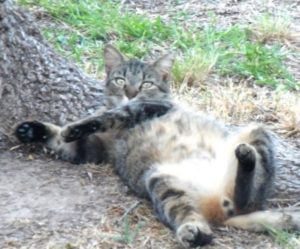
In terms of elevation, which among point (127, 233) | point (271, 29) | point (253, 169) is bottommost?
point (127, 233)

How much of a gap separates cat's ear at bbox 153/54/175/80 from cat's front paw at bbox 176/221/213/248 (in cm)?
161

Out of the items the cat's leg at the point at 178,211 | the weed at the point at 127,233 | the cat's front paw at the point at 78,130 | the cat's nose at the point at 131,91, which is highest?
the cat's nose at the point at 131,91

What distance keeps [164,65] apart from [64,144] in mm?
888

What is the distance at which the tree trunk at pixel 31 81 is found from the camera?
5.38 metres

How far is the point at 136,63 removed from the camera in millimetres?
5672

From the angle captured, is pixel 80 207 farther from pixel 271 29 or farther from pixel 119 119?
pixel 271 29

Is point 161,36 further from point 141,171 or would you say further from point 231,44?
point 141,171

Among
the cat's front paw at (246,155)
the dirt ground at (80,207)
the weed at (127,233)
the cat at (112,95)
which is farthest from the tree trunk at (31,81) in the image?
the cat's front paw at (246,155)

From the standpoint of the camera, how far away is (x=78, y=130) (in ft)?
16.5

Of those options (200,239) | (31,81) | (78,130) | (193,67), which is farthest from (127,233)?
(193,67)

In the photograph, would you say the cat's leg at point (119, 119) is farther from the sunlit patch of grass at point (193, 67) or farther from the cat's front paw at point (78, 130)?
the sunlit patch of grass at point (193, 67)

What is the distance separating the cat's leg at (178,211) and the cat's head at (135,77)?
0.85m

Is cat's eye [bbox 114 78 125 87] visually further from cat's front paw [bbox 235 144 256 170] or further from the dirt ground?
cat's front paw [bbox 235 144 256 170]

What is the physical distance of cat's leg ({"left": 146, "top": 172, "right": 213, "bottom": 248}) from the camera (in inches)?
167
